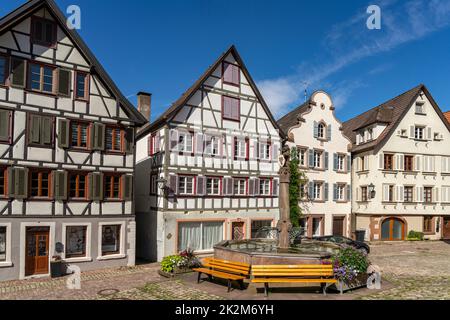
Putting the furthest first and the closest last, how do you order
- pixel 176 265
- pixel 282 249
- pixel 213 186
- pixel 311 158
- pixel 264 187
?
pixel 311 158
pixel 264 187
pixel 213 186
pixel 176 265
pixel 282 249

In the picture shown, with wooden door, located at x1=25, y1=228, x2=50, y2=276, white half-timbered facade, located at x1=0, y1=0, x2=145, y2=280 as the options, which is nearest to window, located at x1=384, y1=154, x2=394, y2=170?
white half-timbered facade, located at x1=0, y1=0, x2=145, y2=280

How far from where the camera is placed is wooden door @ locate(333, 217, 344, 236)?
103ft

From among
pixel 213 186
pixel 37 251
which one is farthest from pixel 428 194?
pixel 37 251

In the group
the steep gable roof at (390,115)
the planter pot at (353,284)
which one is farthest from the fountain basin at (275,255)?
the steep gable roof at (390,115)

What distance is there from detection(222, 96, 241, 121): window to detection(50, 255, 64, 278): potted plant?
43.0 ft

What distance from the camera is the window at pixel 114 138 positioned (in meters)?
19.5

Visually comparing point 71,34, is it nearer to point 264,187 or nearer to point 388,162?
point 264,187

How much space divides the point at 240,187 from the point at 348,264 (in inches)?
495

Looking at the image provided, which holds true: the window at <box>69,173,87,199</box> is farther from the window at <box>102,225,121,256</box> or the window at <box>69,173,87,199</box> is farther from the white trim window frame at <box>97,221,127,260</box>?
the window at <box>102,225,121,256</box>

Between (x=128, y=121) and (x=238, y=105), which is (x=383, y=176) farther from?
(x=128, y=121)

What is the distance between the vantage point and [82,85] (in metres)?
18.8

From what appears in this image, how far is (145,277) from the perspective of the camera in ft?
54.3

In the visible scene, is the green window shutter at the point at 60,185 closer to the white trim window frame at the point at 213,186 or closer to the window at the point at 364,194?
the white trim window frame at the point at 213,186
